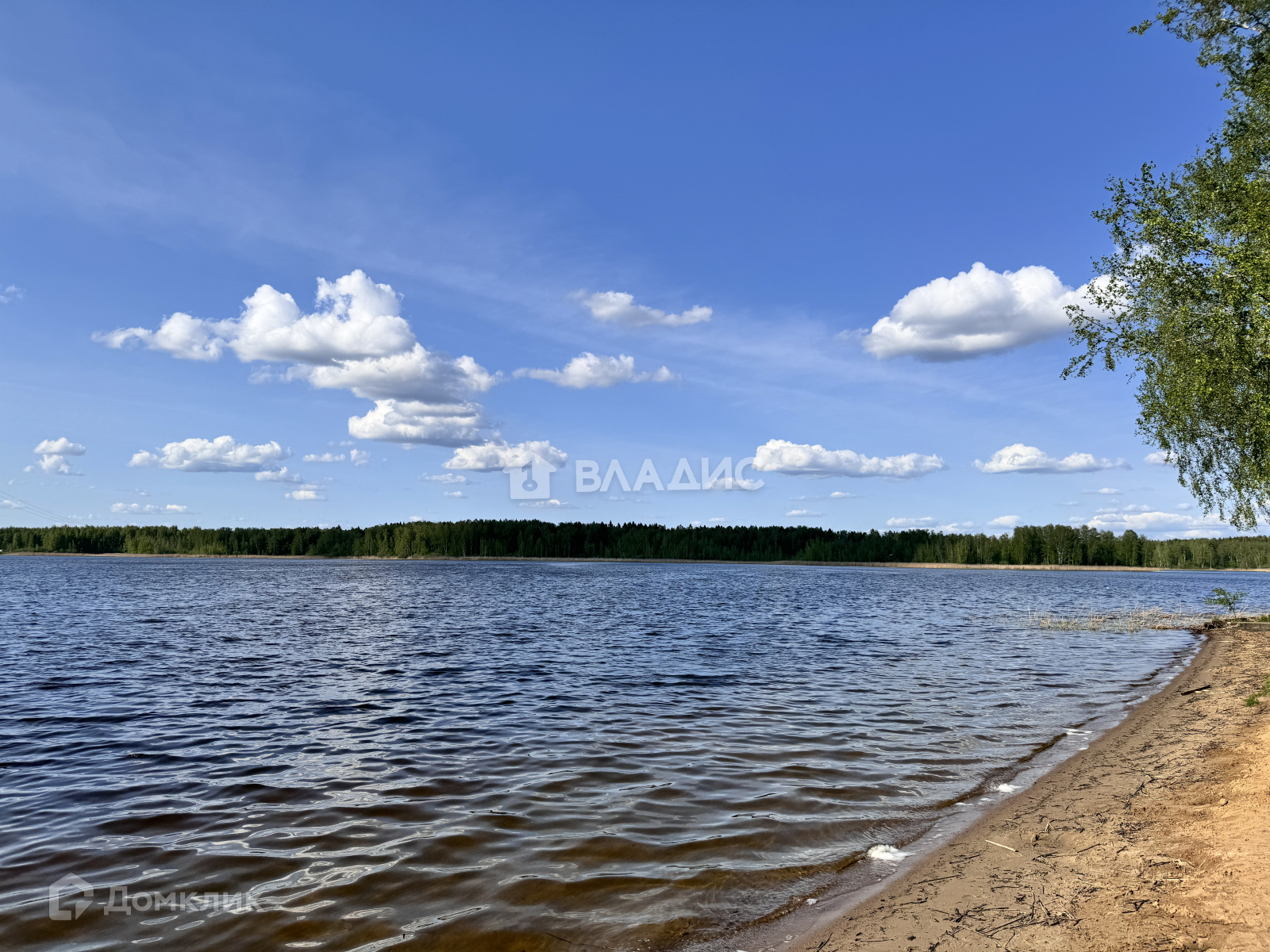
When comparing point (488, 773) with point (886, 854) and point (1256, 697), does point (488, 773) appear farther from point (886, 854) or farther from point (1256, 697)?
point (1256, 697)

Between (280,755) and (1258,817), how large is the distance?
16395 mm

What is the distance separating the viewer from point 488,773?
13516mm

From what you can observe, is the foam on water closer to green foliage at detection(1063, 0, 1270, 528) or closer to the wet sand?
the wet sand

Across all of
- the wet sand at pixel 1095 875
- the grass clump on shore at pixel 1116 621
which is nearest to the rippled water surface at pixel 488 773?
the wet sand at pixel 1095 875

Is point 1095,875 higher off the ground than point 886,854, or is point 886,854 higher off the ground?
point 1095,875

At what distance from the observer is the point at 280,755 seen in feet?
48.0

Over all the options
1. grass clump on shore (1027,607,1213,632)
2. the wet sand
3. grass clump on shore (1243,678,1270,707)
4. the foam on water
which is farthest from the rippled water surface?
grass clump on shore (1027,607,1213,632)

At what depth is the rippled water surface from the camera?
8.32 m

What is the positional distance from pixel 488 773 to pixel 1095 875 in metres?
9.82

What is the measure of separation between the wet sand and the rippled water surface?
3.62 feet

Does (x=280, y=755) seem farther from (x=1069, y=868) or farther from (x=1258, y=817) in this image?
(x=1258, y=817)

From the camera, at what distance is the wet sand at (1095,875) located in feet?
21.9

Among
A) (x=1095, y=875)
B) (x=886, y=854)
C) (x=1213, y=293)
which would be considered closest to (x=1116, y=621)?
(x=1213, y=293)

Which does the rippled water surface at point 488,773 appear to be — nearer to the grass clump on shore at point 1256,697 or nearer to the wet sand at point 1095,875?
the wet sand at point 1095,875
